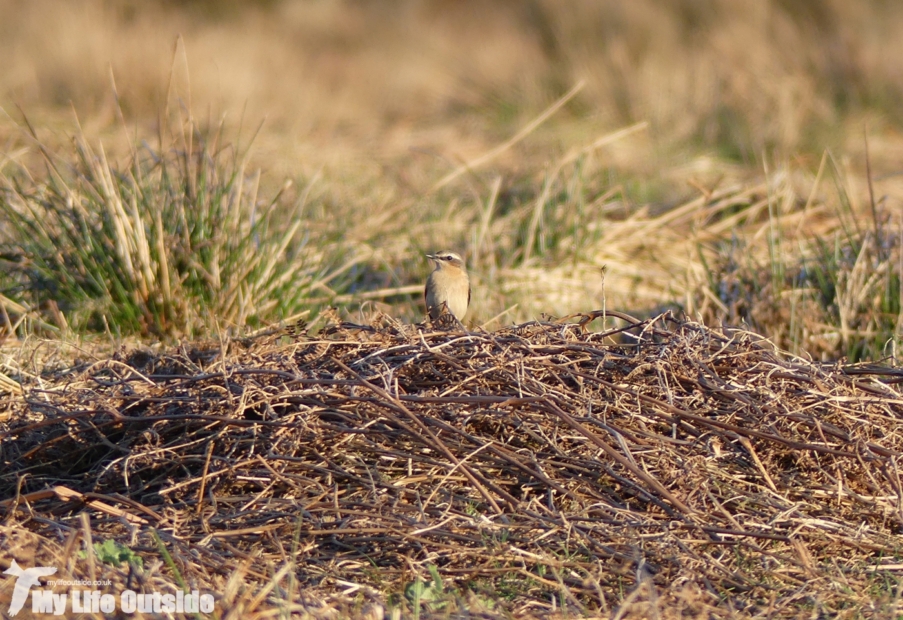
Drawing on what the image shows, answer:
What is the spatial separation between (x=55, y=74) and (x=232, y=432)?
9440 millimetres

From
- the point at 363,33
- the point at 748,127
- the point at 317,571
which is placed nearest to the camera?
the point at 317,571

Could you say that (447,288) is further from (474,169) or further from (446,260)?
(474,169)

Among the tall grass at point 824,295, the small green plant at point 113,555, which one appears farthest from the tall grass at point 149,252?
the tall grass at point 824,295

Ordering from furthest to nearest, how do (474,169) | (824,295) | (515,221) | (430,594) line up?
(474,169) < (515,221) < (824,295) < (430,594)

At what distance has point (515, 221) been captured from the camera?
7234 millimetres

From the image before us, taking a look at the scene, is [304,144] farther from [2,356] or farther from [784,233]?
[2,356]

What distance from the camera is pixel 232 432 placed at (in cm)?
334

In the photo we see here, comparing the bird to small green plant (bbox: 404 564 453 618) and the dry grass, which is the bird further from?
small green plant (bbox: 404 564 453 618)

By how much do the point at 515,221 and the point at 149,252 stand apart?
2.90 meters

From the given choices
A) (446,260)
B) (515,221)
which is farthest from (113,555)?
(515,221)

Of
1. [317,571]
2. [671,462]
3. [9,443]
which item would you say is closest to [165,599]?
[317,571]

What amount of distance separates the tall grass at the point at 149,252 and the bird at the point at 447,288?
717 millimetres

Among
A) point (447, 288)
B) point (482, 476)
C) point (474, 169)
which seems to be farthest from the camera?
point (474, 169)

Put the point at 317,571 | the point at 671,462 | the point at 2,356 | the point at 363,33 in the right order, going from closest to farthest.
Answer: the point at 317,571
the point at 671,462
the point at 2,356
the point at 363,33
